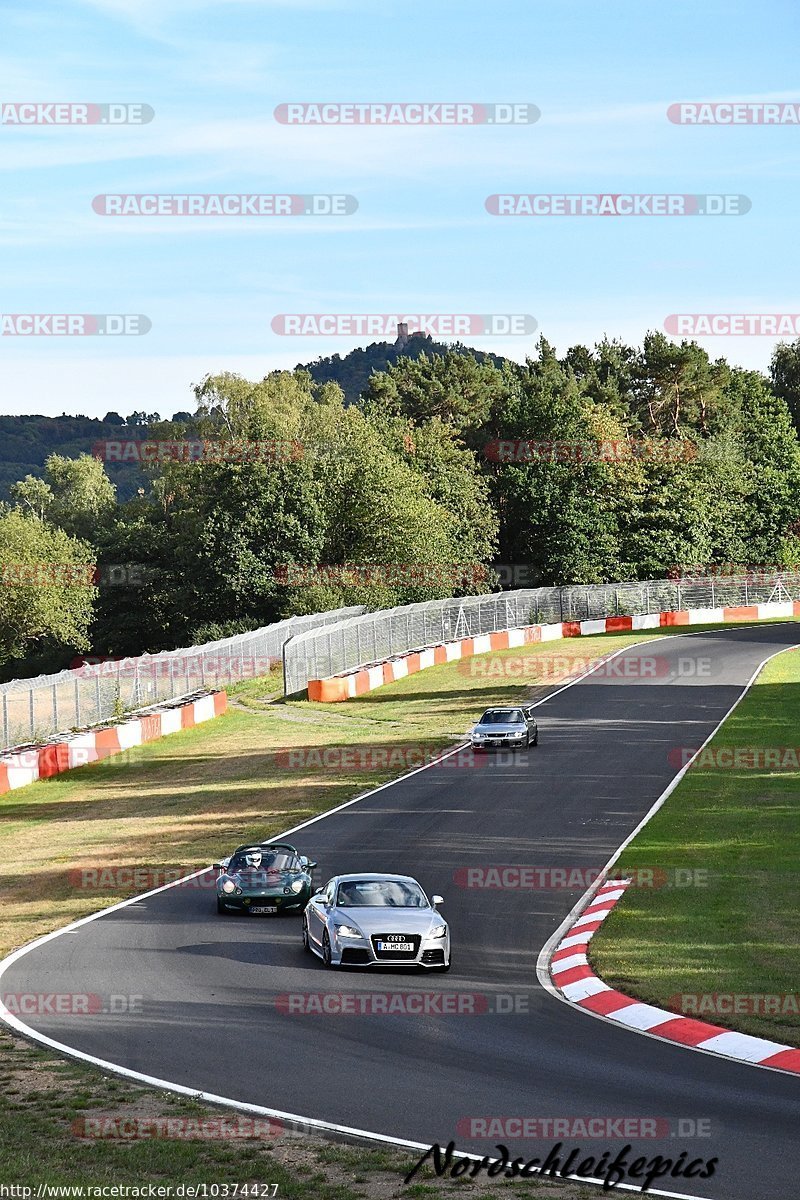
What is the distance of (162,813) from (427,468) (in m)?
62.8

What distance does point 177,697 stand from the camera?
162ft

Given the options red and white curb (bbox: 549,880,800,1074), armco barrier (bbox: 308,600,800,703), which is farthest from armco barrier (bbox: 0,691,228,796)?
red and white curb (bbox: 549,880,800,1074)

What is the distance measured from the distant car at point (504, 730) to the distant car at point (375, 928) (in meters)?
19.8

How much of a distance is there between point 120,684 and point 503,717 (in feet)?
42.7

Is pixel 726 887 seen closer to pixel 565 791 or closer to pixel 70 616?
pixel 565 791

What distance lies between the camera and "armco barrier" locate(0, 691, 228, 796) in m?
37.0

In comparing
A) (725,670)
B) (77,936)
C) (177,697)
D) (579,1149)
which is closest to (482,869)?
(77,936)

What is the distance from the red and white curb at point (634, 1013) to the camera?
1331cm

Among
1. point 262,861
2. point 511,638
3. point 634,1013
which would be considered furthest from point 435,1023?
point 511,638

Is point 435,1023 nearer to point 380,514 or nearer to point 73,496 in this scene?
point 380,514

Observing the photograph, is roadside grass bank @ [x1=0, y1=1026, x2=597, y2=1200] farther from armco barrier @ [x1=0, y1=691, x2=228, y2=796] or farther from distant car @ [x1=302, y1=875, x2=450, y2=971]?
armco barrier @ [x1=0, y1=691, x2=228, y2=796]

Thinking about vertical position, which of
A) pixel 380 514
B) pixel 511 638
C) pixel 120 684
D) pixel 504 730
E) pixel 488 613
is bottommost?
pixel 504 730

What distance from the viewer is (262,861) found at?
2244cm

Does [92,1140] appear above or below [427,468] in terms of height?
below
